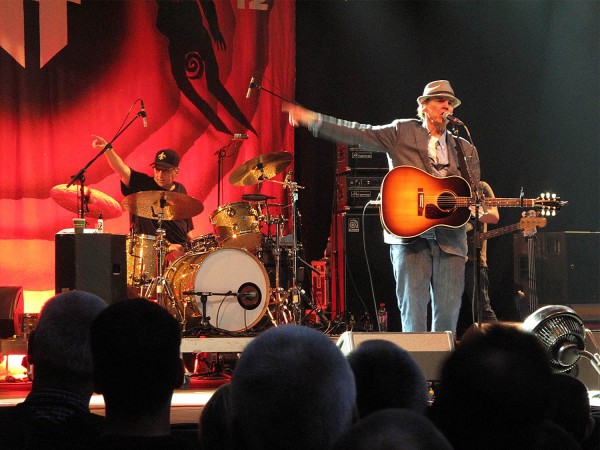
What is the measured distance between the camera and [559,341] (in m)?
4.62

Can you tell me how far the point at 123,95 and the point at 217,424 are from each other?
823 cm

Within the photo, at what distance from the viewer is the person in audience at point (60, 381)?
2.42 meters

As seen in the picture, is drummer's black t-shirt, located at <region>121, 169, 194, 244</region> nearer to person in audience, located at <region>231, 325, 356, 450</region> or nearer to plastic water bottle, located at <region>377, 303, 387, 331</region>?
plastic water bottle, located at <region>377, 303, 387, 331</region>

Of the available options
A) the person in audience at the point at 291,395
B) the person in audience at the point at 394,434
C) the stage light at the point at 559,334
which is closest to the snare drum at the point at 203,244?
the stage light at the point at 559,334

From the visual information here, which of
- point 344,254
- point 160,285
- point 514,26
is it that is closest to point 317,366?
point 160,285

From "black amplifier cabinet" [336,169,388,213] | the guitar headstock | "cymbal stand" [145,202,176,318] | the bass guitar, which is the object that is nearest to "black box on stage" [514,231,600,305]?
"black amplifier cabinet" [336,169,388,213]

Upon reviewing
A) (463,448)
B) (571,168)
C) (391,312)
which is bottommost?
(391,312)

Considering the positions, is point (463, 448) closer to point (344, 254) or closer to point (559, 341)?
point (559, 341)

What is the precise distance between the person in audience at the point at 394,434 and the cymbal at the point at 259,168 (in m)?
7.31

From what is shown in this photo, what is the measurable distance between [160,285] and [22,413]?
5389mm

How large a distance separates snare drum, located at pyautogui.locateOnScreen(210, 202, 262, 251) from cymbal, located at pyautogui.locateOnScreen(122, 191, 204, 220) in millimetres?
363

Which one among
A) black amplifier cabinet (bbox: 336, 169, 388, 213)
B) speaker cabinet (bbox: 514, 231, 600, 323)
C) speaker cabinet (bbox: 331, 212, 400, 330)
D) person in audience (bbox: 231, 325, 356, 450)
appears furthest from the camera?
black amplifier cabinet (bbox: 336, 169, 388, 213)

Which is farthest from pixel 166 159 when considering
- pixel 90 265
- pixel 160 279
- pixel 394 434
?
pixel 394 434

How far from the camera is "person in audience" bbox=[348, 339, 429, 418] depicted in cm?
225
